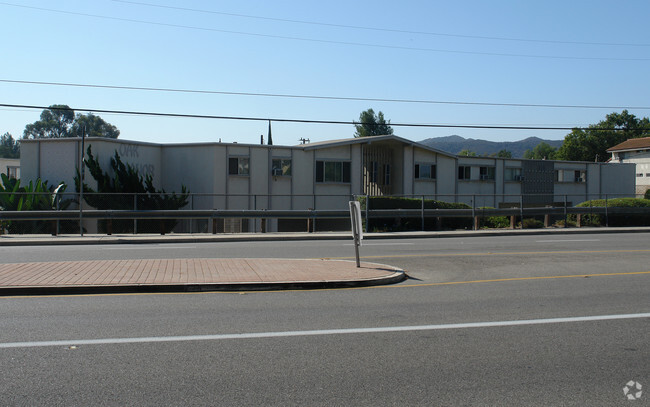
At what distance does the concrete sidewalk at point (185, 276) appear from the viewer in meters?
9.38

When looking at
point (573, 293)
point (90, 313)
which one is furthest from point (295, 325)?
point (573, 293)

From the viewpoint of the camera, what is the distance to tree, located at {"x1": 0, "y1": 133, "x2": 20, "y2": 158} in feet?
463

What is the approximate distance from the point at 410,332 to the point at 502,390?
2.03 m

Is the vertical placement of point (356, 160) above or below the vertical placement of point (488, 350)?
above

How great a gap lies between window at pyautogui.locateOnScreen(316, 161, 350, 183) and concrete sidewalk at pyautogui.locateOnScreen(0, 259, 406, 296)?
23.0 m

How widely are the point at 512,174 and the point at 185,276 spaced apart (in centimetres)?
3679

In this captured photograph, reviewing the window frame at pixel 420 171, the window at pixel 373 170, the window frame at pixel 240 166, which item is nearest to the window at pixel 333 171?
the window at pixel 373 170

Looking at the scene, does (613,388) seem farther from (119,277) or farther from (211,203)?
(211,203)

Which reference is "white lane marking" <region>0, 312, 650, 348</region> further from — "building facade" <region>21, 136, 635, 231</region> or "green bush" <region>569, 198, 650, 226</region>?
"green bush" <region>569, 198, 650, 226</region>

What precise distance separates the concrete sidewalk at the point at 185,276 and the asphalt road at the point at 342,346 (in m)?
0.37

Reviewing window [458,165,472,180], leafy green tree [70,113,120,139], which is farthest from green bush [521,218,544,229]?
leafy green tree [70,113,120,139]

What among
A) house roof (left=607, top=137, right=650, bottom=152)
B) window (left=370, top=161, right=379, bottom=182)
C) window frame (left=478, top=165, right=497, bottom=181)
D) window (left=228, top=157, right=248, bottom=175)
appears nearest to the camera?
window (left=228, top=157, right=248, bottom=175)

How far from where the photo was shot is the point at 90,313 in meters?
7.86

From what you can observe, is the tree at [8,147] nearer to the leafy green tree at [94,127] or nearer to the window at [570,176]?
the leafy green tree at [94,127]
